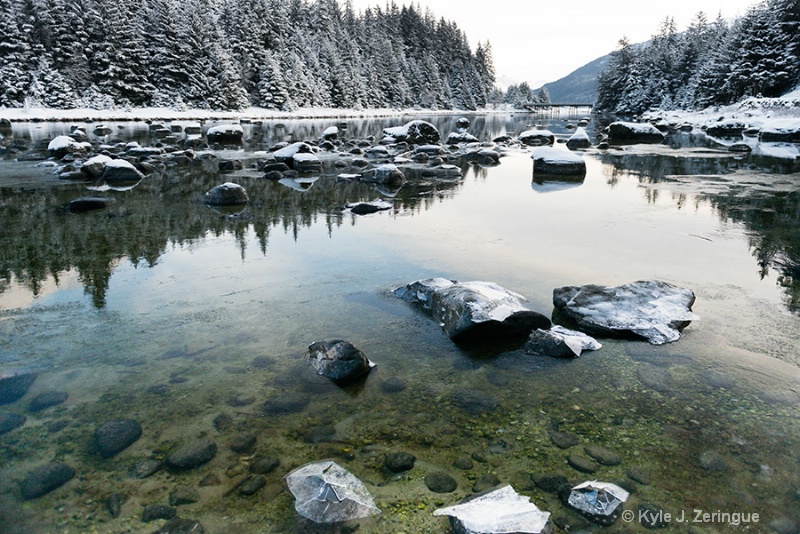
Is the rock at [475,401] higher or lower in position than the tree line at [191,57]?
lower

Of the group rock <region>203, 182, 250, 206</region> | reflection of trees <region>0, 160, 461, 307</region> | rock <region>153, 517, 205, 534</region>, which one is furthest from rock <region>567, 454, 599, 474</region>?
rock <region>203, 182, 250, 206</region>

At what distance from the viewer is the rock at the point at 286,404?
384 cm

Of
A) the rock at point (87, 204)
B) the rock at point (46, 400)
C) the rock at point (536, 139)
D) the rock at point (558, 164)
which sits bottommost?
the rock at point (46, 400)

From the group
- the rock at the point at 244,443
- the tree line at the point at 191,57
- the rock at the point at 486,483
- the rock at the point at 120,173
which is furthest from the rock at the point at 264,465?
the tree line at the point at 191,57

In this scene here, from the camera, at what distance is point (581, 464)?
3.28m

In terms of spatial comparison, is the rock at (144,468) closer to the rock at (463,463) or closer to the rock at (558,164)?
the rock at (463,463)

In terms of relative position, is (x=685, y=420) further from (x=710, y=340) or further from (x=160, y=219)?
(x=160, y=219)

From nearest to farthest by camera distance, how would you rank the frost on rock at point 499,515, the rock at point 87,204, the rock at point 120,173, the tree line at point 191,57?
the frost on rock at point 499,515 < the rock at point 87,204 < the rock at point 120,173 < the tree line at point 191,57

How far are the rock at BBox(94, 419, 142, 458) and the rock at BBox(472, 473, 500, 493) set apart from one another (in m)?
2.34

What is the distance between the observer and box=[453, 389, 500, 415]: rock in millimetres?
3902

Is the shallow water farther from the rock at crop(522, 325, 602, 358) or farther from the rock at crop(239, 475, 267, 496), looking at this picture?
the rock at crop(522, 325, 602, 358)

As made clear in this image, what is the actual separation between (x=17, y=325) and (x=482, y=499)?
16.4 ft

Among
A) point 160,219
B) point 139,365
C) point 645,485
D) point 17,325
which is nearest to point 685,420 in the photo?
point 645,485

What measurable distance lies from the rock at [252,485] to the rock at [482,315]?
94.8 inches
